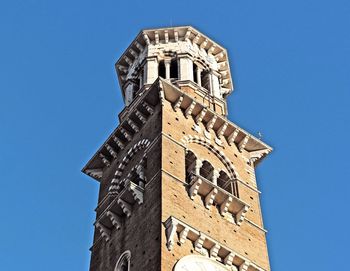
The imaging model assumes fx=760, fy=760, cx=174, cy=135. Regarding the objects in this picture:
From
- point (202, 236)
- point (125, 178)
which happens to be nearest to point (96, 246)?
point (125, 178)

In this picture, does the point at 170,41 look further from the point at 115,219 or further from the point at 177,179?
the point at 115,219

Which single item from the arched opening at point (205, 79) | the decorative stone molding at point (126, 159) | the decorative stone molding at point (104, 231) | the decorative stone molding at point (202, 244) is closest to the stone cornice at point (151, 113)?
the decorative stone molding at point (126, 159)

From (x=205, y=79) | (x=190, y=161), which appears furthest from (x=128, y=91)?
(x=190, y=161)

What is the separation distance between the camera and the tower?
21.2 metres

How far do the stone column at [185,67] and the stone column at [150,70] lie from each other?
0.97 metres

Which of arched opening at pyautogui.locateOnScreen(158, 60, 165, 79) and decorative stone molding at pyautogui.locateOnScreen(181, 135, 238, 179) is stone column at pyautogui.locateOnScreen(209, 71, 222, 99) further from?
decorative stone molding at pyautogui.locateOnScreen(181, 135, 238, 179)

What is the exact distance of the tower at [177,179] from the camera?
2120 centimetres

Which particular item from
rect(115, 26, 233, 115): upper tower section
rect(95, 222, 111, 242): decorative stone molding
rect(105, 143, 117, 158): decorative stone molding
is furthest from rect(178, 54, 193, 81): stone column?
rect(95, 222, 111, 242): decorative stone molding

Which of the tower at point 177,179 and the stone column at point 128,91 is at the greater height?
the stone column at point 128,91

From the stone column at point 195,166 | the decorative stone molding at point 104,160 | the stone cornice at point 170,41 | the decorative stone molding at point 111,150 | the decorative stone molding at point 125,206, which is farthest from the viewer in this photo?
the stone cornice at point 170,41

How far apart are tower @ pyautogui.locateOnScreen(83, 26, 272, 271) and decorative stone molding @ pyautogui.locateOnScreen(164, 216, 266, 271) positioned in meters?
0.03

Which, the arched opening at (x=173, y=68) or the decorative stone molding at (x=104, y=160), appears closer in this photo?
the decorative stone molding at (x=104, y=160)

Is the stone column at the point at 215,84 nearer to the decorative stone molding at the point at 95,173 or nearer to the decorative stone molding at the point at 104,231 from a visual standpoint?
the decorative stone molding at the point at 95,173

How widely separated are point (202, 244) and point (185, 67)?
10062 millimetres
